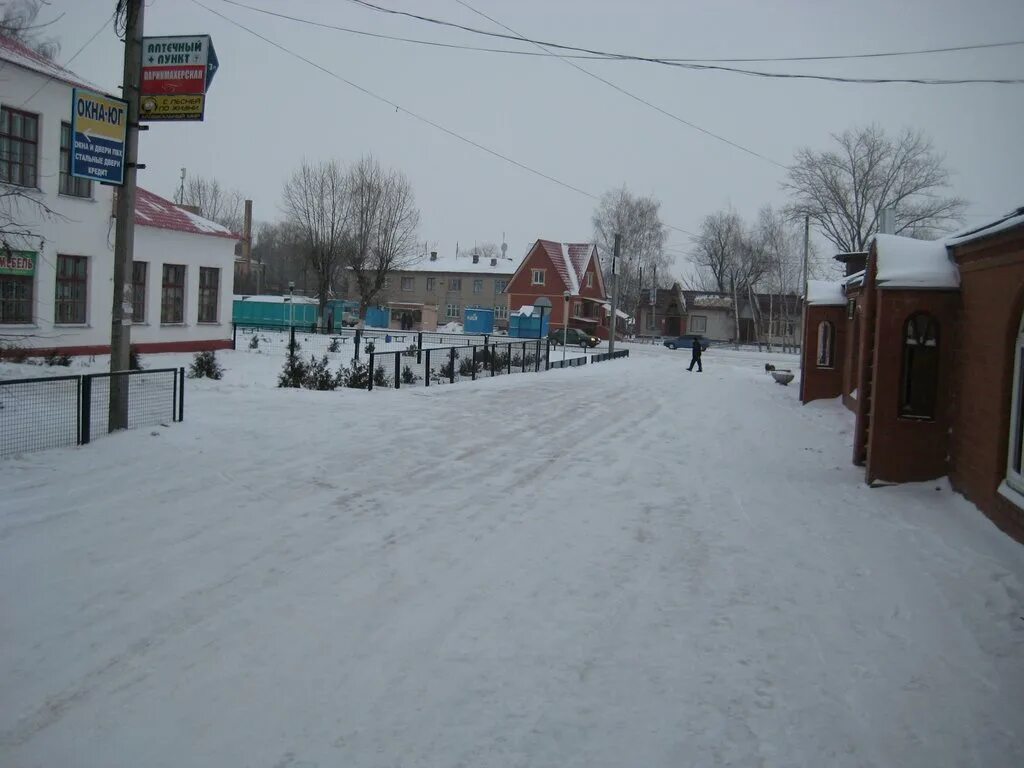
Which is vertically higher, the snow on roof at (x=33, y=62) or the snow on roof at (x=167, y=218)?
the snow on roof at (x=33, y=62)

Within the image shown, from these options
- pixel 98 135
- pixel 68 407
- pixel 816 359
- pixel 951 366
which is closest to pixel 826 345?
pixel 816 359

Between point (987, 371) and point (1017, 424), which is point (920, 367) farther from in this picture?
point (1017, 424)

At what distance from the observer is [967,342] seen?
952 cm

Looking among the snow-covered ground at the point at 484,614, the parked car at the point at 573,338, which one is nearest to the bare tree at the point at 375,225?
the parked car at the point at 573,338

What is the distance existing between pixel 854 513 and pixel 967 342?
2493 mm

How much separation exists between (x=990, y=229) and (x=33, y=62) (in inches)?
901

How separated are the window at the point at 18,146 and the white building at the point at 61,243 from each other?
0.02 metres

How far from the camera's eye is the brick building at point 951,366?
806 cm

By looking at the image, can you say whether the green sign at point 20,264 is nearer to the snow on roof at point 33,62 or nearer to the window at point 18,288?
the window at point 18,288

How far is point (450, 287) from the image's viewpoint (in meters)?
80.6

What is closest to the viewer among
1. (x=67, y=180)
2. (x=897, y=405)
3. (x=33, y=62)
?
(x=897, y=405)

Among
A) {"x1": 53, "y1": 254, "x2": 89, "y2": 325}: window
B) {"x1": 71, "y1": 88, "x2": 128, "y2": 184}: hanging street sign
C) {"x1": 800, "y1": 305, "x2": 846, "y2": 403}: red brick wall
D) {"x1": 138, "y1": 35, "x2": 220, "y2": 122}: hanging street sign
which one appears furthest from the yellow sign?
{"x1": 800, "y1": 305, "x2": 846, "y2": 403}: red brick wall

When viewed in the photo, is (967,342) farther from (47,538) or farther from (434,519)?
(47,538)

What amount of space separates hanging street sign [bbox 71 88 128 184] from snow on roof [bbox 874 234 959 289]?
32.9 ft
